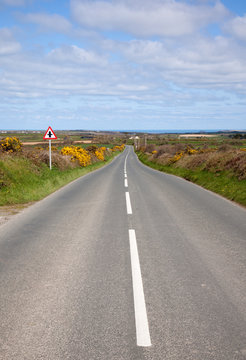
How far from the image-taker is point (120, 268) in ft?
16.9

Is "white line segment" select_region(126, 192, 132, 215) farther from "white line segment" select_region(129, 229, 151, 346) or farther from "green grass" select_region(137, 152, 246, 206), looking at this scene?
"white line segment" select_region(129, 229, 151, 346)

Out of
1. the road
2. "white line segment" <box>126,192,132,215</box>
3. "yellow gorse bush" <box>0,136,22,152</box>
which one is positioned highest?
"yellow gorse bush" <box>0,136,22,152</box>

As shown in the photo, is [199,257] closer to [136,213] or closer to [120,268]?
[120,268]

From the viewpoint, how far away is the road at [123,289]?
309 centimetres

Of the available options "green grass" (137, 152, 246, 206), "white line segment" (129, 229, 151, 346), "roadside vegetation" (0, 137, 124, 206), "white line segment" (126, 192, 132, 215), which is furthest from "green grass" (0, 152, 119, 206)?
"green grass" (137, 152, 246, 206)

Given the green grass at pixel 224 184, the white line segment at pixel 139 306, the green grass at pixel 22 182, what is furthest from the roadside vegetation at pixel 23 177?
the green grass at pixel 224 184

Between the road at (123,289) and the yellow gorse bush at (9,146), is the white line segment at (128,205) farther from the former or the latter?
the yellow gorse bush at (9,146)

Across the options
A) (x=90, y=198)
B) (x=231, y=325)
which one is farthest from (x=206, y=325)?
(x=90, y=198)

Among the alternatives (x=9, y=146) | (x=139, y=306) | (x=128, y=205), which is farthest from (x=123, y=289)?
(x=9, y=146)

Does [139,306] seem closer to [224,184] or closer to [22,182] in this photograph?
[22,182]

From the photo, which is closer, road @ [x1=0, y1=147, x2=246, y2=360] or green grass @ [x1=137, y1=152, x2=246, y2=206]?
road @ [x1=0, y1=147, x2=246, y2=360]

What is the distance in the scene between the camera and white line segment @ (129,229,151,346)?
3203 mm

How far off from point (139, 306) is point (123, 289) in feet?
1.70

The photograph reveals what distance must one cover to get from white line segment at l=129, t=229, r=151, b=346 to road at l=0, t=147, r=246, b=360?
0.5 inches
